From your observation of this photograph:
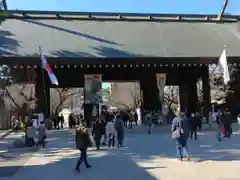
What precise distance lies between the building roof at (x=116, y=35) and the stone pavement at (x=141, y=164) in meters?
10.5

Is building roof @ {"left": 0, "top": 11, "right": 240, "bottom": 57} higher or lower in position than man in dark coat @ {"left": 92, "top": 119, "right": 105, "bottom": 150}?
higher

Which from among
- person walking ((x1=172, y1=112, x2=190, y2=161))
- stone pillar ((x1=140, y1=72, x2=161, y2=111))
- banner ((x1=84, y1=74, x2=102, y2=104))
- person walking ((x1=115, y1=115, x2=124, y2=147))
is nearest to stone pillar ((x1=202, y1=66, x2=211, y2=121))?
stone pillar ((x1=140, y1=72, x2=161, y2=111))

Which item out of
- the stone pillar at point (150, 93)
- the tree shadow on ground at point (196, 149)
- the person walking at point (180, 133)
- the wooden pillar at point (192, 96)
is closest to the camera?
the person walking at point (180, 133)

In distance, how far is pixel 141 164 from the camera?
10.7m

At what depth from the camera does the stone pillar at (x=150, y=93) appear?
26.3 meters

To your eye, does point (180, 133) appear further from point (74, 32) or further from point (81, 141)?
point (74, 32)

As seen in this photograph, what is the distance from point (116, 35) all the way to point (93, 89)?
526cm

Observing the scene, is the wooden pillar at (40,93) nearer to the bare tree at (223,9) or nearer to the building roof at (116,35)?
the building roof at (116,35)

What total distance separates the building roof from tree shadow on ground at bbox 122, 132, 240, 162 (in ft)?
31.3

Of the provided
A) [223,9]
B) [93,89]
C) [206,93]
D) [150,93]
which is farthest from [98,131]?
[223,9]

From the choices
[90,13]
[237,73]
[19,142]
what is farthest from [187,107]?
[19,142]

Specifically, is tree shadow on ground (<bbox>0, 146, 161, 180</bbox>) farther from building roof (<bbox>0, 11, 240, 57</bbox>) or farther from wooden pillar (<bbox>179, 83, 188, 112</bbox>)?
wooden pillar (<bbox>179, 83, 188, 112</bbox>)

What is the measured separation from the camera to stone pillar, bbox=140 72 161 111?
26.3 metres

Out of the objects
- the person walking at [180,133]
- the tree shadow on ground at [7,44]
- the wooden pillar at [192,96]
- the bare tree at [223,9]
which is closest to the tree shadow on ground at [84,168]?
the person walking at [180,133]
